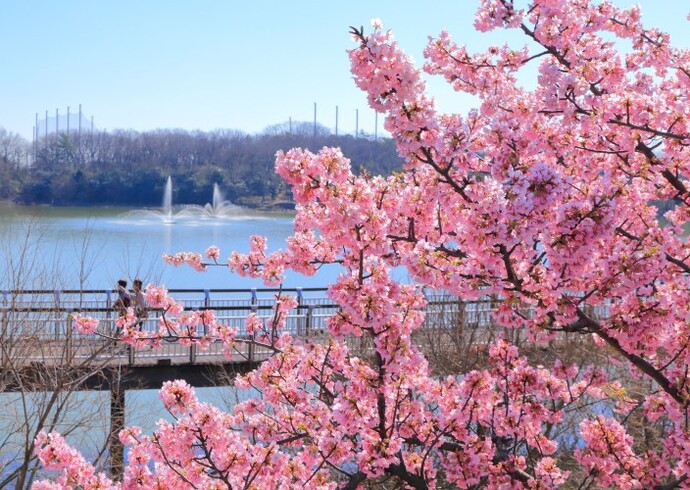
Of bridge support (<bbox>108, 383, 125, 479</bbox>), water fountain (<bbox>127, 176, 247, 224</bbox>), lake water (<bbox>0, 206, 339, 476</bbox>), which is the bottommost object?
bridge support (<bbox>108, 383, 125, 479</bbox>)

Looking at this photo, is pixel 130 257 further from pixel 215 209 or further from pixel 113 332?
pixel 215 209

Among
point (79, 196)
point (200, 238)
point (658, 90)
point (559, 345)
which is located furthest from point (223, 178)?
point (658, 90)

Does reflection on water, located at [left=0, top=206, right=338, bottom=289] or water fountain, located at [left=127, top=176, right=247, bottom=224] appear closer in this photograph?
reflection on water, located at [left=0, top=206, right=338, bottom=289]

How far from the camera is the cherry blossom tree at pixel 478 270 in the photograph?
3.82 m

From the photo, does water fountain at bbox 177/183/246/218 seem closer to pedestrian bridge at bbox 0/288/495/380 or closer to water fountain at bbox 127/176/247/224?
water fountain at bbox 127/176/247/224

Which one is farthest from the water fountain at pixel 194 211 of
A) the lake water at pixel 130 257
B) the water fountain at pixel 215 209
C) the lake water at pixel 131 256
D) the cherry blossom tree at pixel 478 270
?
the cherry blossom tree at pixel 478 270

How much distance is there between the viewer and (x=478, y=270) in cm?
390

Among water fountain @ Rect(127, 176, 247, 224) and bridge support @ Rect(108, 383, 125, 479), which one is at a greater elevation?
water fountain @ Rect(127, 176, 247, 224)

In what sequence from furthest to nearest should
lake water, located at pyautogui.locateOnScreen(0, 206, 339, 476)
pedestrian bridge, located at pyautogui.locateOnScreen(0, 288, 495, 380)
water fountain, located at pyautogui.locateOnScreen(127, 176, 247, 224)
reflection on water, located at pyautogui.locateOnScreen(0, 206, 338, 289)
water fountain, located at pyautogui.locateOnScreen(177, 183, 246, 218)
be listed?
water fountain, located at pyautogui.locateOnScreen(177, 183, 246, 218), water fountain, located at pyautogui.locateOnScreen(127, 176, 247, 224), reflection on water, located at pyautogui.locateOnScreen(0, 206, 338, 289), lake water, located at pyautogui.locateOnScreen(0, 206, 339, 476), pedestrian bridge, located at pyautogui.locateOnScreen(0, 288, 495, 380)

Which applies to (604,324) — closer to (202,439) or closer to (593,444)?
(593,444)

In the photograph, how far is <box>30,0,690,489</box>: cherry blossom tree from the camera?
3822 millimetres

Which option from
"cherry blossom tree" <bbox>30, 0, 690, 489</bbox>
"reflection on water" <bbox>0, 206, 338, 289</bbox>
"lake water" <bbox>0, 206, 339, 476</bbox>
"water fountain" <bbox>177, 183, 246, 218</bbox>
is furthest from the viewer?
"water fountain" <bbox>177, 183, 246, 218</bbox>

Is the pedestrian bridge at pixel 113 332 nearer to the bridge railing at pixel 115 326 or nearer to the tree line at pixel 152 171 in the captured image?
the bridge railing at pixel 115 326

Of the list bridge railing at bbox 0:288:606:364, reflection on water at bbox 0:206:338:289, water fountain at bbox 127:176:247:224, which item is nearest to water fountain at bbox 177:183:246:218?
water fountain at bbox 127:176:247:224
